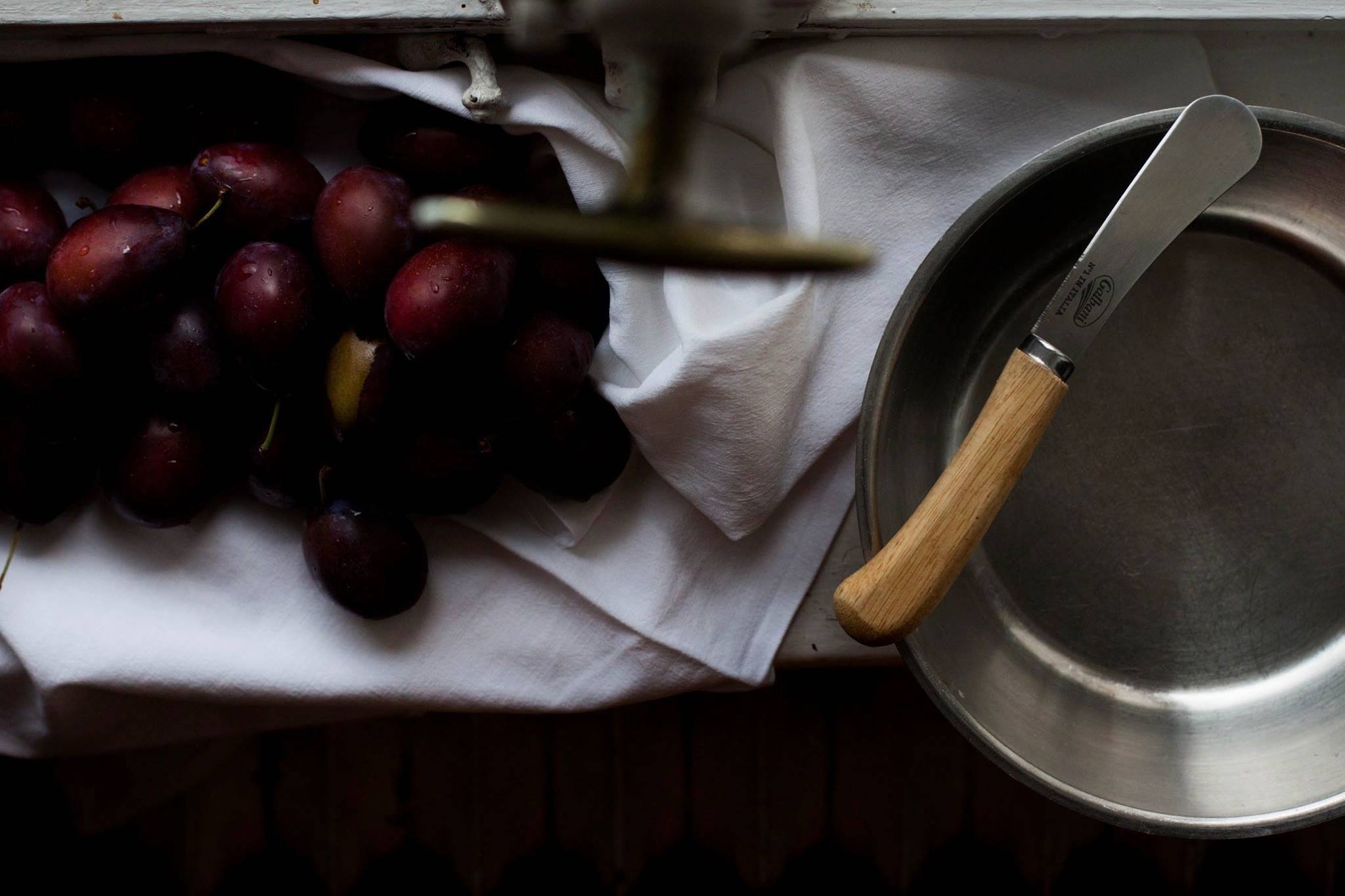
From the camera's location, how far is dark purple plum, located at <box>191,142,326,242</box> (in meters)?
0.45

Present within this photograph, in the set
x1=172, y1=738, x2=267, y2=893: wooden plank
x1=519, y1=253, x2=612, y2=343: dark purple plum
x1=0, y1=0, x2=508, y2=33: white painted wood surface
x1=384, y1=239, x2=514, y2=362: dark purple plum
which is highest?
x1=0, y1=0, x2=508, y2=33: white painted wood surface

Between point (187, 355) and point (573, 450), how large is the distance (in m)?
0.18

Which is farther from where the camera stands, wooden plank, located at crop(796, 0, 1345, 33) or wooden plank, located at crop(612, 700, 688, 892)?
wooden plank, located at crop(612, 700, 688, 892)

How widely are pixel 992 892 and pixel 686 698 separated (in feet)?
0.86

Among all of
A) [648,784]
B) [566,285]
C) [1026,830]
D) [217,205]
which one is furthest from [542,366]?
[1026,830]

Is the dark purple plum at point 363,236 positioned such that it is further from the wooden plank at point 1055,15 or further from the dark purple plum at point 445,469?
the wooden plank at point 1055,15

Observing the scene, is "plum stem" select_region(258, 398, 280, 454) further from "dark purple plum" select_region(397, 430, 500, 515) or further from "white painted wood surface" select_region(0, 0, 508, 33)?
"white painted wood surface" select_region(0, 0, 508, 33)

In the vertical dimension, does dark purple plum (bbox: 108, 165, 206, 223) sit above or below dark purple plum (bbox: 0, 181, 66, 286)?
above

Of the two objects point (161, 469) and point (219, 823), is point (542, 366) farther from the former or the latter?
point (219, 823)

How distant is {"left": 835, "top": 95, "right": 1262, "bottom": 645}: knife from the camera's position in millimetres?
427

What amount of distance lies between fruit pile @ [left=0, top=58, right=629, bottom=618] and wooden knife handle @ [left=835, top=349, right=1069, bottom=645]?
0.48 ft

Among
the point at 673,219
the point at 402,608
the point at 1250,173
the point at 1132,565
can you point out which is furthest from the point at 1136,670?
the point at 673,219

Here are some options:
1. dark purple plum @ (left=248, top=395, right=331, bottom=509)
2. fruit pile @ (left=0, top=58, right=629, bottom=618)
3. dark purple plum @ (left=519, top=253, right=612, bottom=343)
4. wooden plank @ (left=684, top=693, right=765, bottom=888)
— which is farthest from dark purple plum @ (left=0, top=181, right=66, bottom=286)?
wooden plank @ (left=684, top=693, right=765, bottom=888)

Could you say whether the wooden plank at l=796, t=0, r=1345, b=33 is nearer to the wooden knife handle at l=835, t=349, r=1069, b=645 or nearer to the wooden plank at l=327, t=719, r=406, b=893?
the wooden knife handle at l=835, t=349, r=1069, b=645
